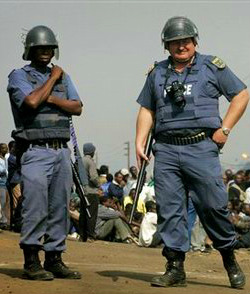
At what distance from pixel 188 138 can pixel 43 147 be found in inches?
47.3

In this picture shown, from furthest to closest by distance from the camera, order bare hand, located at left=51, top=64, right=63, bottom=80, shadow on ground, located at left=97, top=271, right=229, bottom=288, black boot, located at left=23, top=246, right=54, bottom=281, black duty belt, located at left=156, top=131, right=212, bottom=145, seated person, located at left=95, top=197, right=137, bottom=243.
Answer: seated person, located at left=95, top=197, right=137, bottom=243, shadow on ground, located at left=97, top=271, right=229, bottom=288, bare hand, located at left=51, top=64, right=63, bottom=80, black duty belt, located at left=156, top=131, right=212, bottom=145, black boot, located at left=23, top=246, right=54, bottom=281

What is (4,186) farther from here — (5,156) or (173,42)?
(173,42)

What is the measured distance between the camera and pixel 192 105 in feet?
22.5

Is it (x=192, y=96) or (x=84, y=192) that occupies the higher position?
(x=192, y=96)

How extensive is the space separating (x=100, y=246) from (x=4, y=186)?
Result: 8.32 feet

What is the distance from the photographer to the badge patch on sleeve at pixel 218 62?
6941 millimetres

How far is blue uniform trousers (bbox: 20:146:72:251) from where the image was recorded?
684 cm

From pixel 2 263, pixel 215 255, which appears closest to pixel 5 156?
pixel 215 255

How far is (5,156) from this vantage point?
1531cm

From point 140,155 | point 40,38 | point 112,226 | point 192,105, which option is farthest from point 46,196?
point 112,226

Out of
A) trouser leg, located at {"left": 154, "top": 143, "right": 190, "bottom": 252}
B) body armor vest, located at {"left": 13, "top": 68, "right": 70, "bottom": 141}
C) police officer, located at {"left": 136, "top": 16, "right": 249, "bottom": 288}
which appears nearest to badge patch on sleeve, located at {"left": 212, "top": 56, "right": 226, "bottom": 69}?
police officer, located at {"left": 136, "top": 16, "right": 249, "bottom": 288}

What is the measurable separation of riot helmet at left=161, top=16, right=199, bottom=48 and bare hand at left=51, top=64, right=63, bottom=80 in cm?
90

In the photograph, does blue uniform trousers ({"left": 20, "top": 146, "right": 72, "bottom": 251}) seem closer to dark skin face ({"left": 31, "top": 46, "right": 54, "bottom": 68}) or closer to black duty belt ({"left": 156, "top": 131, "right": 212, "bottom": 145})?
dark skin face ({"left": 31, "top": 46, "right": 54, "bottom": 68})

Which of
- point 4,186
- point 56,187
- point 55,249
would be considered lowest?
point 4,186
